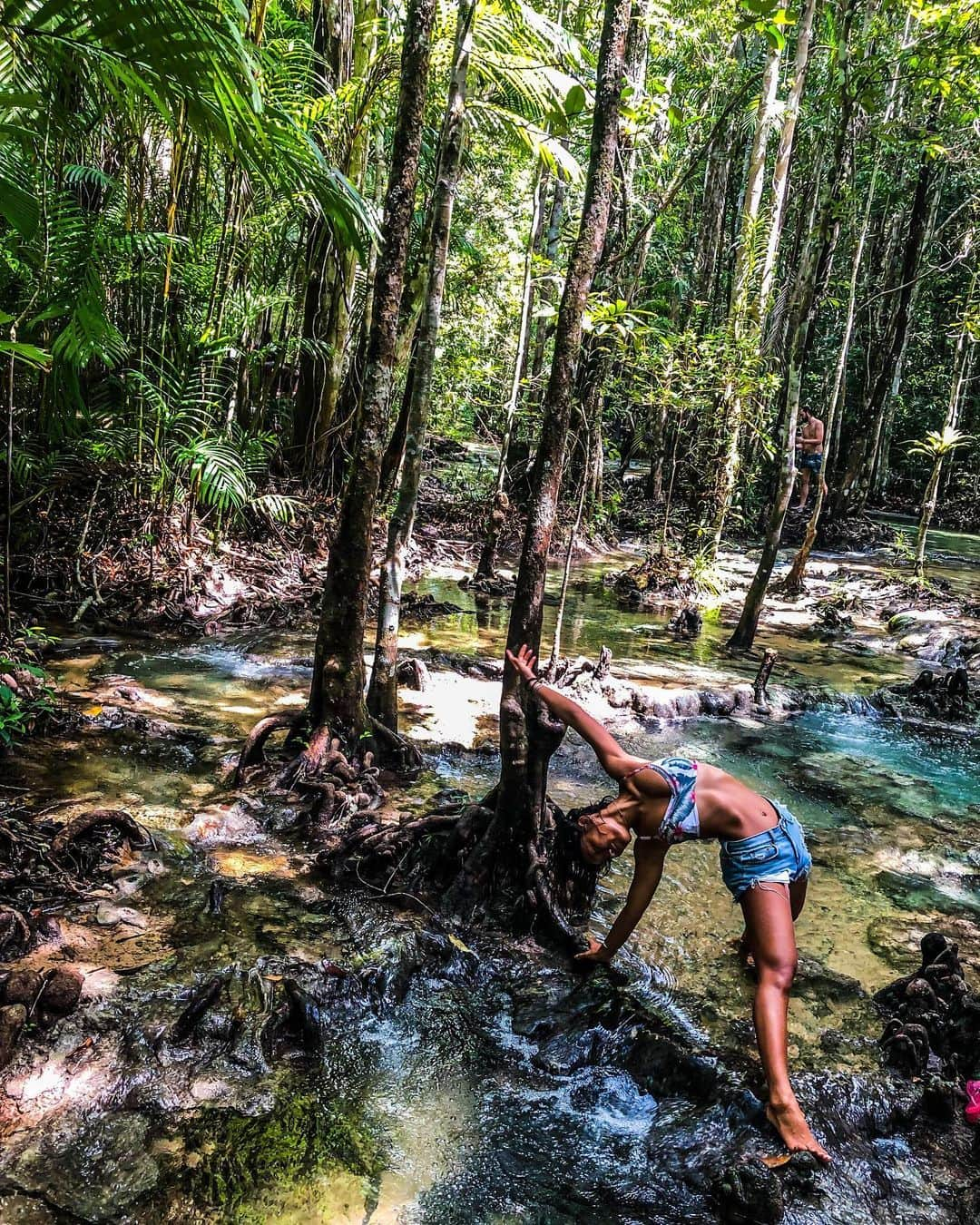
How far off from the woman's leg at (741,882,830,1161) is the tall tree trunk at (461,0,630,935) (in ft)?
4.71

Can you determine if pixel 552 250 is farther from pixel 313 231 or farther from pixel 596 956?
pixel 596 956

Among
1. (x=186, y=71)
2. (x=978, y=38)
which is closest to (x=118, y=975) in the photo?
(x=186, y=71)

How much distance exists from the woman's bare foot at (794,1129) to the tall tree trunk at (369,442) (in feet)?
12.9

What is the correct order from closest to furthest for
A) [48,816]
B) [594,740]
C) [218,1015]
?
1. [218,1015]
2. [594,740]
3. [48,816]

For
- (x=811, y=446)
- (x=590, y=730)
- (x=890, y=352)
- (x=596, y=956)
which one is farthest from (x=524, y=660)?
(x=890, y=352)

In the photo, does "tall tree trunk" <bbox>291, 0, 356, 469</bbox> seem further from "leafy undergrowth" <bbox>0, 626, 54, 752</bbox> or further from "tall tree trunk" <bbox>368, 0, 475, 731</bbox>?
"leafy undergrowth" <bbox>0, 626, 54, 752</bbox>

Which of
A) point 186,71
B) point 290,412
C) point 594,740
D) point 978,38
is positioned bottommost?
point 594,740

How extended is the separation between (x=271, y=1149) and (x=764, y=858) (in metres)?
2.25

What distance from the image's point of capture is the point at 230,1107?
328 centimetres

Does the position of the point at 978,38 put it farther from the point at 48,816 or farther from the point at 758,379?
the point at 48,816

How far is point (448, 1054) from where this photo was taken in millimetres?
3844

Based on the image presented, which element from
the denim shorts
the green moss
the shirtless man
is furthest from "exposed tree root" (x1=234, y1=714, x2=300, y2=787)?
the shirtless man

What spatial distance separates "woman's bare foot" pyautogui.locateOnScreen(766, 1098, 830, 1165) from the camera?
3264 mm

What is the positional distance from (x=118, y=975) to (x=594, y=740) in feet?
7.91
